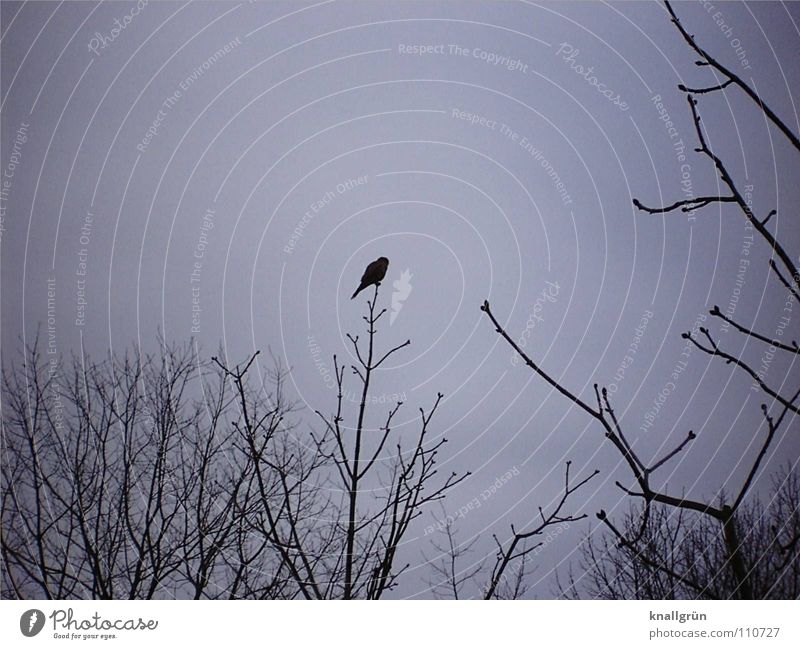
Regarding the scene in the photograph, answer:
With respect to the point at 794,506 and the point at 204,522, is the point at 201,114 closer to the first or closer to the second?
the point at 204,522

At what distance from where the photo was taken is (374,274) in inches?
175

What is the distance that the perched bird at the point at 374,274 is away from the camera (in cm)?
443

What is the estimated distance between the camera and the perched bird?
4.43 m

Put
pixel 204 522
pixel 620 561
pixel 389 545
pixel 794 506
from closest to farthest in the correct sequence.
→ pixel 389 545 < pixel 794 506 < pixel 204 522 < pixel 620 561
